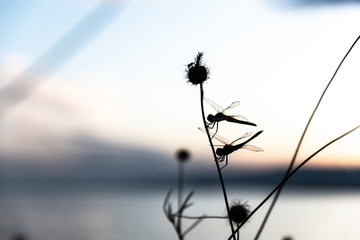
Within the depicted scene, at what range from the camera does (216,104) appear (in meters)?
0.80

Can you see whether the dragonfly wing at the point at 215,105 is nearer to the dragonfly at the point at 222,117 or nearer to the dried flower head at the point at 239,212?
the dragonfly at the point at 222,117

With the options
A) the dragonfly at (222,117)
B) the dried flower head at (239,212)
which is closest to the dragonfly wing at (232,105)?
the dragonfly at (222,117)

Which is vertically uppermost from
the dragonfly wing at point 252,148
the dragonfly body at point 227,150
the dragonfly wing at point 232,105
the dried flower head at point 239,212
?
the dragonfly wing at point 232,105

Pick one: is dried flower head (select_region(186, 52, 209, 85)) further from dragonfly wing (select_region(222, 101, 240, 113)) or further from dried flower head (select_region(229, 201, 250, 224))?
dried flower head (select_region(229, 201, 250, 224))

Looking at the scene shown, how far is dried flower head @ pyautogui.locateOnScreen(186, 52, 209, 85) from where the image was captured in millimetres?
724

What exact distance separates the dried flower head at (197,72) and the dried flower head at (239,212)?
0.18 metres

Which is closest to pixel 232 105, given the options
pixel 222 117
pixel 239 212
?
pixel 222 117

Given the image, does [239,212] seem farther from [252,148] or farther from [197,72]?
[197,72]

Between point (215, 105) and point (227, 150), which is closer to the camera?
point (227, 150)

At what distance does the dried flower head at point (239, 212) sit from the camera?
75 centimetres

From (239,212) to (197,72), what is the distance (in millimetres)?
199

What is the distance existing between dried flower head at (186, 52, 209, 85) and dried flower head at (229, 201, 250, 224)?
0.59ft

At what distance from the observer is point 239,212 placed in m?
0.76

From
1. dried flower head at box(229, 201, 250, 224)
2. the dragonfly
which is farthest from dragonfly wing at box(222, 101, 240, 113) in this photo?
dried flower head at box(229, 201, 250, 224)
